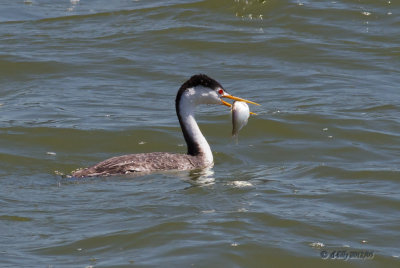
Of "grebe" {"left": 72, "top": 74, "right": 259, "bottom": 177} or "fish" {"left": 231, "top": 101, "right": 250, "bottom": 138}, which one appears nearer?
"grebe" {"left": 72, "top": 74, "right": 259, "bottom": 177}

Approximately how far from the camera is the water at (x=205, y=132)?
9352 mm

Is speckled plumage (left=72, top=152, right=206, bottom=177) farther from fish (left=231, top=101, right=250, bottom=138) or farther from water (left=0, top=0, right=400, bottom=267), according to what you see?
fish (left=231, top=101, right=250, bottom=138)

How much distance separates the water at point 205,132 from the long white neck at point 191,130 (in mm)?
293

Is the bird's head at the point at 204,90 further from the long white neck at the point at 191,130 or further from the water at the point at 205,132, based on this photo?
the water at the point at 205,132

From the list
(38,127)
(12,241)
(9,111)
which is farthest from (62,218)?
(9,111)

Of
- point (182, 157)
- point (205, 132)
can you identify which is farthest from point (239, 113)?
point (205, 132)

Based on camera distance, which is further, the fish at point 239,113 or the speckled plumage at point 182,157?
the fish at point 239,113

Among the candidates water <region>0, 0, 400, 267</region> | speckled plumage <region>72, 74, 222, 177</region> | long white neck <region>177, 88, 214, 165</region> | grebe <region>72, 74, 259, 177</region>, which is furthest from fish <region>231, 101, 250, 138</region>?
water <region>0, 0, 400, 267</region>

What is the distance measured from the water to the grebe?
0.17m

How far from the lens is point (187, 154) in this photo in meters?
12.7

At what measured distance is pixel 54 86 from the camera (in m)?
16.6

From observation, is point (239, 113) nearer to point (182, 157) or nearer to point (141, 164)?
point (182, 157)

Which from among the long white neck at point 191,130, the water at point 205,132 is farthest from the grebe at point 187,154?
the water at point 205,132

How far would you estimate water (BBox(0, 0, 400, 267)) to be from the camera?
935 cm
